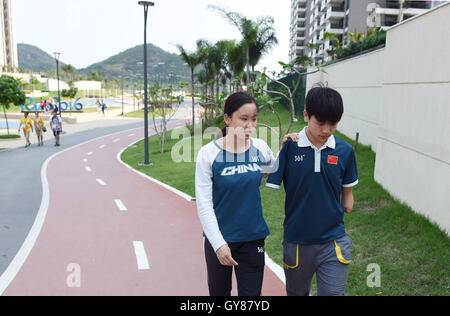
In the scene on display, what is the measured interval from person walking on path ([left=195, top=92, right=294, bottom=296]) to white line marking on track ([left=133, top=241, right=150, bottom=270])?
10.3ft

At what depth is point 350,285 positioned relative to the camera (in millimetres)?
4633

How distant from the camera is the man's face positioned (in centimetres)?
259

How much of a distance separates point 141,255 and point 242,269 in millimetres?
3741

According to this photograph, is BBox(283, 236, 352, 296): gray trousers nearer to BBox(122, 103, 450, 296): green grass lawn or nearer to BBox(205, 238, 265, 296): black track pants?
BBox(205, 238, 265, 296): black track pants

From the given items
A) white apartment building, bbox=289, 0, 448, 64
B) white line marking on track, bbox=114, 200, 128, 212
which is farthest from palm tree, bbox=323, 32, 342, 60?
white line marking on track, bbox=114, 200, 128, 212

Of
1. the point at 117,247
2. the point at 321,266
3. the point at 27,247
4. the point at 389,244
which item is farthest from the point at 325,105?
the point at 27,247

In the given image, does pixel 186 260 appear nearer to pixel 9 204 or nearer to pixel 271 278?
pixel 271 278

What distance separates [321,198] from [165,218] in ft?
19.8

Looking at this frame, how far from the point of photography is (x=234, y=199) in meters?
2.69

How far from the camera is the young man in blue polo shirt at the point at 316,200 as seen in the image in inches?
104

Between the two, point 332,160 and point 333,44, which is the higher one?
point 333,44

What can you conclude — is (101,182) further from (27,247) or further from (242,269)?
(242,269)

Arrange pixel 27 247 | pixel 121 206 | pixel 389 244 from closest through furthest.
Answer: pixel 389 244 < pixel 27 247 < pixel 121 206
